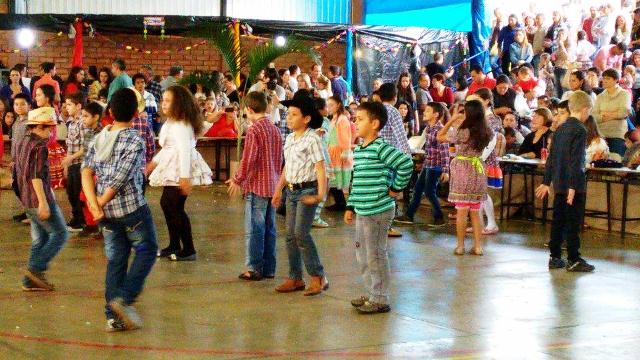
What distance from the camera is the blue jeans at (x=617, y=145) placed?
1584 cm

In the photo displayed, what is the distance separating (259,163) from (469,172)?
2777 mm

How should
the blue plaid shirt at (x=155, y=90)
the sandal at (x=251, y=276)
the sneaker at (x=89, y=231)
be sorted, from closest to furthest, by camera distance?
the sandal at (x=251, y=276)
the sneaker at (x=89, y=231)
the blue plaid shirt at (x=155, y=90)

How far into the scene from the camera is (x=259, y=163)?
31.3ft

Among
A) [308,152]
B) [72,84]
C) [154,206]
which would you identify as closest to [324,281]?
[308,152]

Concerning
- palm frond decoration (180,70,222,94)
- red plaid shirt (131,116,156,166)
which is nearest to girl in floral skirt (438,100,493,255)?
red plaid shirt (131,116,156,166)

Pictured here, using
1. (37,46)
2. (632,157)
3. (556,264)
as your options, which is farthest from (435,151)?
(37,46)

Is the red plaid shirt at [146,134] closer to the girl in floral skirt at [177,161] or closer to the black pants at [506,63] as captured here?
the girl in floral skirt at [177,161]

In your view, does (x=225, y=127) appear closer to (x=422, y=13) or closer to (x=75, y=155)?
(x=422, y=13)

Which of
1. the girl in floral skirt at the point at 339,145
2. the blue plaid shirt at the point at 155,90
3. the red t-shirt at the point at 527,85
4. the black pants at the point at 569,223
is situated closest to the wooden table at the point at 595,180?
the girl in floral skirt at the point at 339,145

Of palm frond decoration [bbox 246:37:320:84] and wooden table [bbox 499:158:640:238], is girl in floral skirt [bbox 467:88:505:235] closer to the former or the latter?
wooden table [bbox 499:158:640:238]

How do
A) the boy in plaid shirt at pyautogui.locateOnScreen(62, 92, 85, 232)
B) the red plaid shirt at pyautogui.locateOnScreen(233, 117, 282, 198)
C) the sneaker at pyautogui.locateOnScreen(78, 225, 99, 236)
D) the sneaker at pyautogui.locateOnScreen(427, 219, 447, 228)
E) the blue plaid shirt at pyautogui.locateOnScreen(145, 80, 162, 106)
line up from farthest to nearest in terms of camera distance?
the blue plaid shirt at pyautogui.locateOnScreen(145, 80, 162, 106), the sneaker at pyautogui.locateOnScreen(427, 219, 447, 228), the sneaker at pyautogui.locateOnScreen(78, 225, 99, 236), the boy in plaid shirt at pyautogui.locateOnScreen(62, 92, 85, 232), the red plaid shirt at pyautogui.locateOnScreen(233, 117, 282, 198)

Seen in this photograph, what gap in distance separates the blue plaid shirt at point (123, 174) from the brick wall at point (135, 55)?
15329 millimetres

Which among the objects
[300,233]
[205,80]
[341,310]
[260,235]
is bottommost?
[341,310]

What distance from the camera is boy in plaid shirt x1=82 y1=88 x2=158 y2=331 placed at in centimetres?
757
